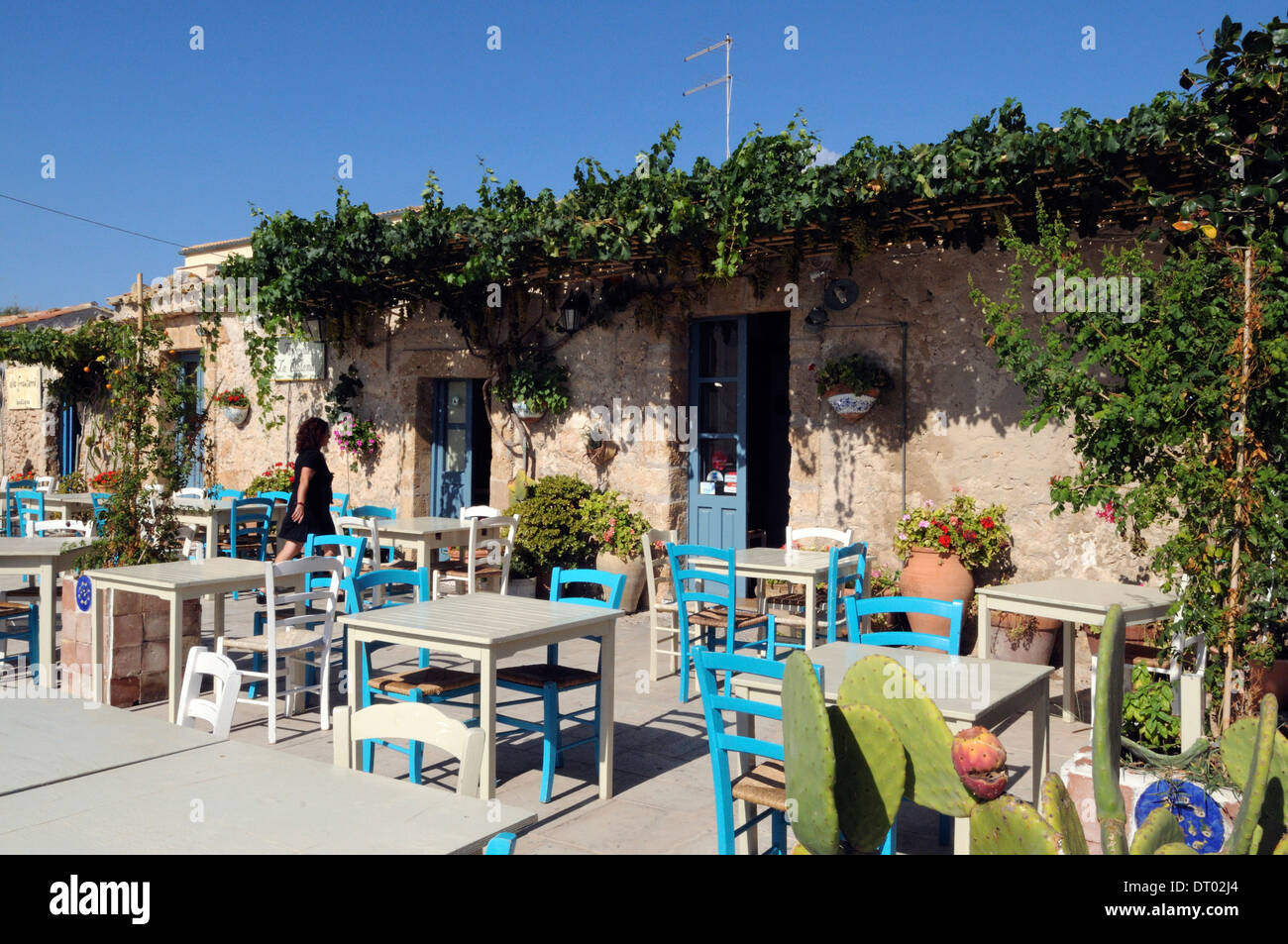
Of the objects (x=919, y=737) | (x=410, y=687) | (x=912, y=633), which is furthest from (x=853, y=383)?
(x=919, y=737)

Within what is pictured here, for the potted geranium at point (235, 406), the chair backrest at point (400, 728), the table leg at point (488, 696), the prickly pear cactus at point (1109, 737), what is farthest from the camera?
the potted geranium at point (235, 406)

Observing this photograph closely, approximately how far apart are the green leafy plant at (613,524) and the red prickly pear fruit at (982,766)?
6096mm

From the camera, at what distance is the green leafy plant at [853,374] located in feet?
22.6

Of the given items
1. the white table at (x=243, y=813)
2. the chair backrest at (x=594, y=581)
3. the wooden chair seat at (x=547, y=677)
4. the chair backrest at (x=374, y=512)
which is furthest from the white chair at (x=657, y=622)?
the white table at (x=243, y=813)

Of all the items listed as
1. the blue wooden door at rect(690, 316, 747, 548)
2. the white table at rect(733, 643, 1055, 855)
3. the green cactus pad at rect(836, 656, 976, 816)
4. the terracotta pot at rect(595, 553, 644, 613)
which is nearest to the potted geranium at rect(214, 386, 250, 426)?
the terracotta pot at rect(595, 553, 644, 613)

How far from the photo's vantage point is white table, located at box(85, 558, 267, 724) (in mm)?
4582

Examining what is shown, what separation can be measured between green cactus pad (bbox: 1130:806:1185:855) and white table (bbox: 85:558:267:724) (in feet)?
13.3

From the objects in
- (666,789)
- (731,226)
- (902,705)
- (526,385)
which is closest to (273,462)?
(526,385)

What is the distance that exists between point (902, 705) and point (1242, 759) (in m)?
0.85

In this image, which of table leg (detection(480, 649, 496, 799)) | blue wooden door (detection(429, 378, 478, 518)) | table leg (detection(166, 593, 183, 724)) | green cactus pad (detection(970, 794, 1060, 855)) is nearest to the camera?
green cactus pad (detection(970, 794, 1060, 855))

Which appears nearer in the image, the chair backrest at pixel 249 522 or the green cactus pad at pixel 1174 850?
the green cactus pad at pixel 1174 850

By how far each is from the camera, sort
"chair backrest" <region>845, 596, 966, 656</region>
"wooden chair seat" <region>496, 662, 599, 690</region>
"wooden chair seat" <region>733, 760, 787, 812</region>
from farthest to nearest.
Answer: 1. "wooden chair seat" <region>496, 662, 599, 690</region>
2. "chair backrest" <region>845, 596, 966, 656</region>
3. "wooden chair seat" <region>733, 760, 787, 812</region>

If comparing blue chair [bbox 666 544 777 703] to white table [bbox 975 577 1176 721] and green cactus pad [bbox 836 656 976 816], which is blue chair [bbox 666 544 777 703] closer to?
white table [bbox 975 577 1176 721]

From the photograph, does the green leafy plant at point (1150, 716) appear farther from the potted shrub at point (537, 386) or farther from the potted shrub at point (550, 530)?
the potted shrub at point (537, 386)
